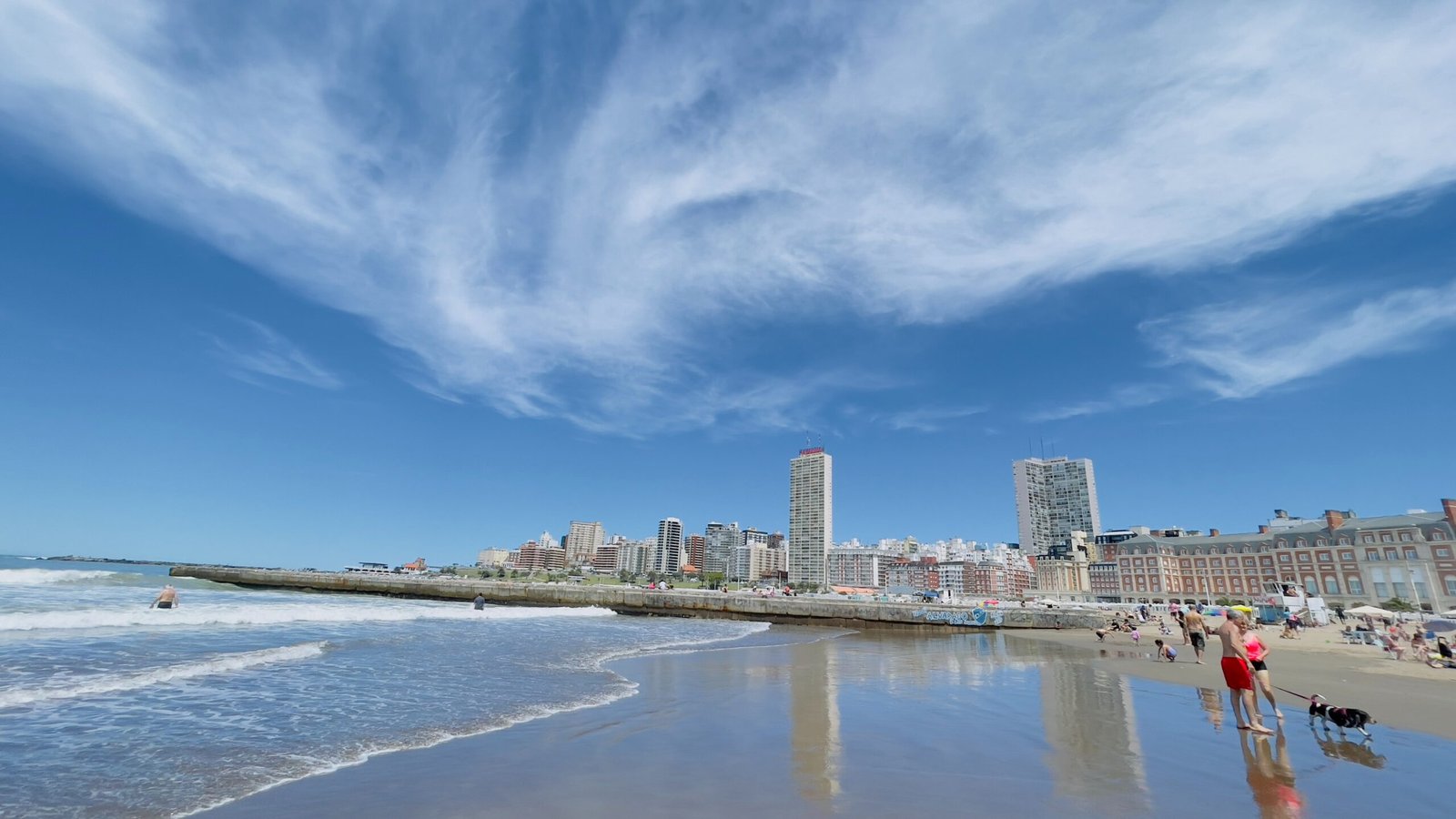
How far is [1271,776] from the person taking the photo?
6605 millimetres

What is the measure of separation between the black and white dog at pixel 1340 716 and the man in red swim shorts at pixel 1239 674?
89cm

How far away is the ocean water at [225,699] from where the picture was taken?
20.2 feet

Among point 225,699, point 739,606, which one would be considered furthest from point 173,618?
point 739,606

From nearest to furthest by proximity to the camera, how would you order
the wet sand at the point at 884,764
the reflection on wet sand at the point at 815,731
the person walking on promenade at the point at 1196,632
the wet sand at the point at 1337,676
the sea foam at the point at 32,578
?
the wet sand at the point at 884,764
the reflection on wet sand at the point at 815,731
the wet sand at the point at 1337,676
the person walking on promenade at the point at 1196,632
the sea foam at the point at 32,578

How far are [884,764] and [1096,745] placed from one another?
3.46 metres

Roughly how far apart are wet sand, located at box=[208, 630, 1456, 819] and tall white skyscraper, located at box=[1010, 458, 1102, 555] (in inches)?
7467

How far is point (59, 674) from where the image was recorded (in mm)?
11281

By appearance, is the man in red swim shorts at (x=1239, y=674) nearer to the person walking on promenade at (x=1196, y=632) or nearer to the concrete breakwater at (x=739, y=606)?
the person walking on promenade at (x=1196, y=632)

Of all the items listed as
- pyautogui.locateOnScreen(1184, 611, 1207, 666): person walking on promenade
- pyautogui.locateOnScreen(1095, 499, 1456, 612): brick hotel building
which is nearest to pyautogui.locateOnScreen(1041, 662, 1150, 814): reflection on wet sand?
pyautogui.locateOnScreen(1184, 611, 1207, 666): person walking on promenade

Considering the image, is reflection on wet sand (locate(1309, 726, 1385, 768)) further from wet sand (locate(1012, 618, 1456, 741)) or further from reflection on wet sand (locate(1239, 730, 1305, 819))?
wet sand (locate(1012, 618, 1456, 741))

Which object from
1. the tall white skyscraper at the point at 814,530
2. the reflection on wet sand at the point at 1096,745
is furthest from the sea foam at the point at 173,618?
the tall white skyscraper at the point at 814,530

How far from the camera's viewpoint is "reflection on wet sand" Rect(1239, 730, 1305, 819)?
558cm

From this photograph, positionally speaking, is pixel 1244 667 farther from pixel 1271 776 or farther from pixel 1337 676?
pixel 1337 676

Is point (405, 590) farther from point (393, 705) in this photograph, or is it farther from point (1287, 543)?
point (1287, 543)
